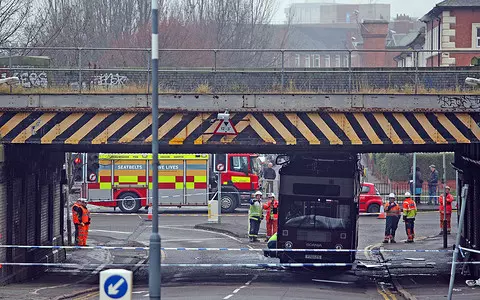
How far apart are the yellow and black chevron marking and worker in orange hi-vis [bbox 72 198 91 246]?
8.90 metres

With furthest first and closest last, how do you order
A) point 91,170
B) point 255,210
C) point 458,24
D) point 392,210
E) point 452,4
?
point 458,24
point 452,4
point 91,170
point 392,210
point 255,210

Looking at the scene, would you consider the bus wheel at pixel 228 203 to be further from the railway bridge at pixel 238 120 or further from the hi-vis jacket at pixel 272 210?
the railway bridge at pixel 238 120

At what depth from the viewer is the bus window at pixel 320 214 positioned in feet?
84.7

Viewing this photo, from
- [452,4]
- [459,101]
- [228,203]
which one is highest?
[452,4]

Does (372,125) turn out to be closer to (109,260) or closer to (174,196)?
(109,260)

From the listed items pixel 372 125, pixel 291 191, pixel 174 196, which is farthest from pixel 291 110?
pixel 174 196

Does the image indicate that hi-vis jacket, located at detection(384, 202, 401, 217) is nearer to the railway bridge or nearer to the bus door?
the bus door

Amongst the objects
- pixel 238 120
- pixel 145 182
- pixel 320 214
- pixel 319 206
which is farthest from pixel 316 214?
pixel 145 182

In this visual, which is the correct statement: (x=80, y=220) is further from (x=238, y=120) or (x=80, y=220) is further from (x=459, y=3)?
(x=459, y=3)

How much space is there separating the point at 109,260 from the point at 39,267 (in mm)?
3756

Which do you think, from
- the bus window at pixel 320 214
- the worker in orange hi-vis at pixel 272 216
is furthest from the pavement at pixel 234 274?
the bus window at pixel 320 214

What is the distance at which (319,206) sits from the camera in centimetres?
2589

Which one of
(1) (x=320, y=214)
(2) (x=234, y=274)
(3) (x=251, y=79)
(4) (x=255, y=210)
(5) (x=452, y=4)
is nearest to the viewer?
(3) (x=251, y=79)

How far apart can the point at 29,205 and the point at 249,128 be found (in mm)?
6665
